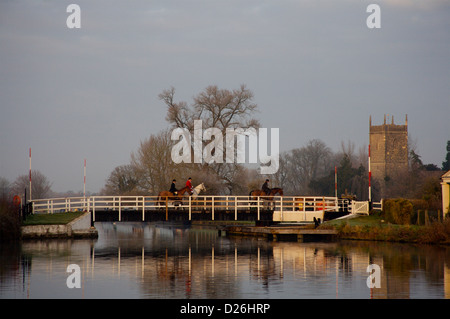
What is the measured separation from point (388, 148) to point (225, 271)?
129 metres

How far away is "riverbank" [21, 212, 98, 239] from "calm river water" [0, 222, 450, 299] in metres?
2.61

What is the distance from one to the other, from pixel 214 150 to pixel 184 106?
5.59m

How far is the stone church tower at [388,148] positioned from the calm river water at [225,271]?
113781 mm

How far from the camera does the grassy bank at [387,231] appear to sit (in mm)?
33719

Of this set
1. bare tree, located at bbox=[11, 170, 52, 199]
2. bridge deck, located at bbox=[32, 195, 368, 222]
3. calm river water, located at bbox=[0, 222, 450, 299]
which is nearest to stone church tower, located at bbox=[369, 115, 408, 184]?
bare tree, located at bbox=[11, 170, 52, 199]

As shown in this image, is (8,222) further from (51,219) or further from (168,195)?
(168,195)

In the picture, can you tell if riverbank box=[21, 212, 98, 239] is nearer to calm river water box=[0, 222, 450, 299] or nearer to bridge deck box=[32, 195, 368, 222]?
bridge deck box=[32, 195, 368, 222]

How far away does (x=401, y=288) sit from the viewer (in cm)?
1908

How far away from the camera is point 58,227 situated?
3794 cm

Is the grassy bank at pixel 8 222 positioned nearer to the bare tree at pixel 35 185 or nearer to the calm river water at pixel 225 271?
the calm river water at pixel 225 271

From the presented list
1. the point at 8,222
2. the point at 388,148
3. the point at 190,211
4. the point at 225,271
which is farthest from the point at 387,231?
the point at 388,148

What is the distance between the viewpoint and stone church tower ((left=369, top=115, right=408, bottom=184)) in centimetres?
14562

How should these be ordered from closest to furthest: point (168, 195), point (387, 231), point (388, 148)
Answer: point (387, 231) < point (168, 195) < point (388, 148)
